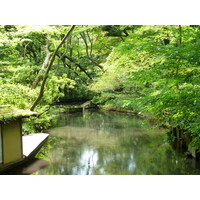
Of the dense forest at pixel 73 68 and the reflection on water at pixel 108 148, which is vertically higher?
the dense forest at pixel 73 68

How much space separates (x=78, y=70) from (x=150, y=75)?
5.50 m

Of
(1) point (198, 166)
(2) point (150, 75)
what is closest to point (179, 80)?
(2) point (150, 75)

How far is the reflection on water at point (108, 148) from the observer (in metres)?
4.71

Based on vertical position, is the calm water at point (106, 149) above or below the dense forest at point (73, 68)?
below

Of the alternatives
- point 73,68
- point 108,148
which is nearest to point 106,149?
point 108,148

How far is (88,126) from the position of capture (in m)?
8.63

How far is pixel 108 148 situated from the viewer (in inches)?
239

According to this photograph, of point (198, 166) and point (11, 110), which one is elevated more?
point (11, 110)

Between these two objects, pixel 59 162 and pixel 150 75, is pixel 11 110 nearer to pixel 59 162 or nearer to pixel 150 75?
pixel 59 162

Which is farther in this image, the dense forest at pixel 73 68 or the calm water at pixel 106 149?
the dense forest at pixel 73 68

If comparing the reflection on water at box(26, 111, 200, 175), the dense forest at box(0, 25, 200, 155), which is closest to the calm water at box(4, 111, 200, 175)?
the reflection on water at box(26, 111, 200, 175)

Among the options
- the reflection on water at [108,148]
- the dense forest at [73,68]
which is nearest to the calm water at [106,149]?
the reflection on water at [108,148]

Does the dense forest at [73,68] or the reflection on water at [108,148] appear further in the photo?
the dense forest at [73,68]

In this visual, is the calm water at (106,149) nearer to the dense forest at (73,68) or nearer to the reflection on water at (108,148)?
the reflection on water at (108,148)
